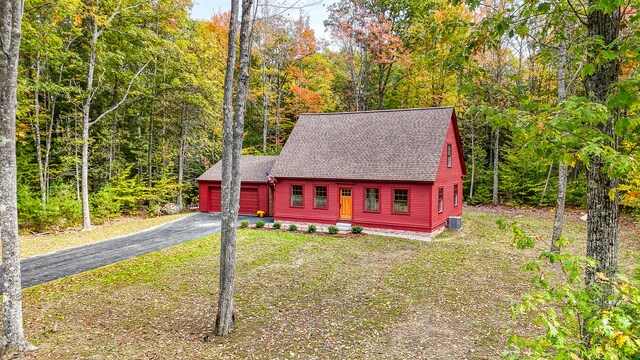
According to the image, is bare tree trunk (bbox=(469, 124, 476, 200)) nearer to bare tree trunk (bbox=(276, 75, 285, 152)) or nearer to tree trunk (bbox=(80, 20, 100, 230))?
bare tree trunk (bbox=(276, 75, 285, 152))

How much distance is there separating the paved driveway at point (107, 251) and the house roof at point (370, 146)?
544cm

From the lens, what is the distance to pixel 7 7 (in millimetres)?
5750

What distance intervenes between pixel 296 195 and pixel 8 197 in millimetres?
13182

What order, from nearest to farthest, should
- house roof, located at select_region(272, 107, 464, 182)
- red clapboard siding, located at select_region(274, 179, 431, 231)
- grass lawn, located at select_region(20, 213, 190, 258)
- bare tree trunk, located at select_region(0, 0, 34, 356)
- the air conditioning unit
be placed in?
1. bare tree trunk, located at select_region(0, 0, 34, 356)
2. grass lawn, located at select_region(20, 213, 190, 258)
3. red clapboard siding, located at select_region(274, 179, 431, 231)
4. house roof, located at select_region(272, 107, 464, 182)
5. the air conditioning unit

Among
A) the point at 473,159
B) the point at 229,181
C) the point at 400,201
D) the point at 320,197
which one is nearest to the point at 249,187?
the point at 320,197

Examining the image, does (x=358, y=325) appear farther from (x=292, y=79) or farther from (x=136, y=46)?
(x=292, y=79)

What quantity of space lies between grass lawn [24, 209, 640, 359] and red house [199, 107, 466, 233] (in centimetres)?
335

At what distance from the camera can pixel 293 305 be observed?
7.95 metres

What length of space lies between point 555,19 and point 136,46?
21.5 metres

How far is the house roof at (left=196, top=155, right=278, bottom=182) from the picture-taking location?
21.6 m

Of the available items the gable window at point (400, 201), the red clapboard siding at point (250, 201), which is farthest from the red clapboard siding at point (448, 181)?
the red clapboard siding at point (250, 201)

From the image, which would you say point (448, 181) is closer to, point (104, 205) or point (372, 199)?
point (372, 199)

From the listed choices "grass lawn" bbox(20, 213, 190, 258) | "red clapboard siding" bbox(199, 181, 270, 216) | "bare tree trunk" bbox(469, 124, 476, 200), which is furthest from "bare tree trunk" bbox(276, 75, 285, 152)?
"bare tree trunk" bbox(469, 124, 476, 200)

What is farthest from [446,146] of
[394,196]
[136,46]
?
[136,46]
